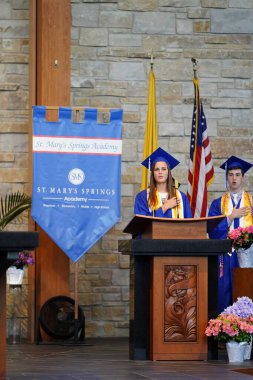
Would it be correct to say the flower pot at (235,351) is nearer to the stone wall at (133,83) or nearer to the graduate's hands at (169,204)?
the graduate's hands at (169,204)

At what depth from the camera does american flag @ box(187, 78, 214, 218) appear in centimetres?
992

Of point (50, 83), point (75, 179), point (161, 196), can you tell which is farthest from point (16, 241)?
point (50, 83)

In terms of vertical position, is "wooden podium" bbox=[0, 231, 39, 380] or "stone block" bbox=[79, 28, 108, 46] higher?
"stone block" bbox=[79, 28, 108, 46]

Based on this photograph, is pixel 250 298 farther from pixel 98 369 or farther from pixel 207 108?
pixel 207 108

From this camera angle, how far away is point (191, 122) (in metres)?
11.0

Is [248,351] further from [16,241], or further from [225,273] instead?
[16,241]

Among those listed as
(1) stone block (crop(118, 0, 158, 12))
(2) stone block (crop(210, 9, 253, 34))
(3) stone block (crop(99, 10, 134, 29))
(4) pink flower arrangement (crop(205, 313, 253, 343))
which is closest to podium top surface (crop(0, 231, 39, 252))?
(4) pink flower arrangement (crop(205, 313, 253, 343))

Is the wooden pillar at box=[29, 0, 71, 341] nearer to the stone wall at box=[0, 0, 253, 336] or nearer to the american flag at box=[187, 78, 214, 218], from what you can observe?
the stone wall at box=[0, 0, 253, 336]

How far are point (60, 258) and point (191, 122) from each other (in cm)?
216

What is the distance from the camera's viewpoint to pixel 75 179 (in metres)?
9.60

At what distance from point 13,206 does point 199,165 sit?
1962 mm

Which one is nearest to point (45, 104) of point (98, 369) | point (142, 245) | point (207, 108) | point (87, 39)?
point (87, 39)

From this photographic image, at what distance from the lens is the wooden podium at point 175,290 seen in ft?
24.8

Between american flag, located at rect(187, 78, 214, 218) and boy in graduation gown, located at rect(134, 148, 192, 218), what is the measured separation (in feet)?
4.32
